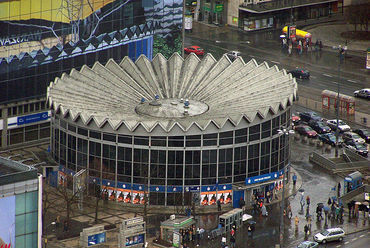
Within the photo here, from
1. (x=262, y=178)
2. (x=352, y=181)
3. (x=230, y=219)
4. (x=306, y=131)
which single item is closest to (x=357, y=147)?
(x=306, y=131)

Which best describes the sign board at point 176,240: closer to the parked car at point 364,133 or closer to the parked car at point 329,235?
the parked car at point 329,235

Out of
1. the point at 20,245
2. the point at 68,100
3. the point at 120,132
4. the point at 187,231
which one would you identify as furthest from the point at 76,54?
the point at 20,245

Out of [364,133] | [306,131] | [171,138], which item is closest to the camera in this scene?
[171,138]

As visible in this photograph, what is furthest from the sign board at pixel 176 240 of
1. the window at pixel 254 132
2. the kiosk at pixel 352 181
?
the kiosk at pixel 352 181

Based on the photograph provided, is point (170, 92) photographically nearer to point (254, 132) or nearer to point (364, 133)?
point (254, 132)

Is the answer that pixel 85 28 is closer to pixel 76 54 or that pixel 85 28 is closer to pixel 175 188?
pixel 76 54
